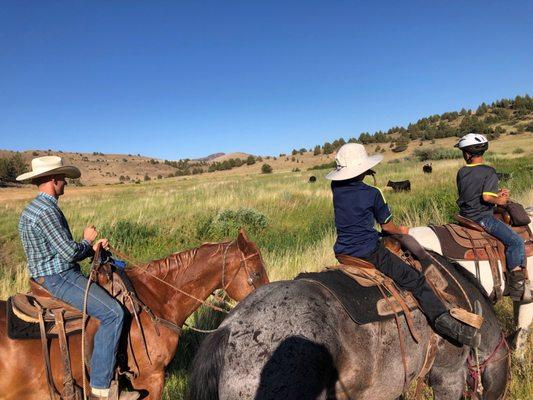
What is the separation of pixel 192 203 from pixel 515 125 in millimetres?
71286

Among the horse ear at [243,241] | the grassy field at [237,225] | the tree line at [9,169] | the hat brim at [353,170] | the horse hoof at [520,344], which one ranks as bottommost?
the horse hoof at [520,344]

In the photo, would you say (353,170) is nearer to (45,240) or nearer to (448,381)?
(448,381)

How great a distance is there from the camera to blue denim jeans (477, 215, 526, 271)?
4.44 metres

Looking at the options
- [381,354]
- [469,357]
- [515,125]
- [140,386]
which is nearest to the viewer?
[381,354]

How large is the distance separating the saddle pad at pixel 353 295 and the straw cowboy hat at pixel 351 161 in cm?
88

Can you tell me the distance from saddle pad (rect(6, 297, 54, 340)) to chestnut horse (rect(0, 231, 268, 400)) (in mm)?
87

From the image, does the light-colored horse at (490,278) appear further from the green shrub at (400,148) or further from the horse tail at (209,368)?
the green shrub at (400,148)

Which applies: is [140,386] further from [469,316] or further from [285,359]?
[469,316]

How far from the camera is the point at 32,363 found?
131 inches

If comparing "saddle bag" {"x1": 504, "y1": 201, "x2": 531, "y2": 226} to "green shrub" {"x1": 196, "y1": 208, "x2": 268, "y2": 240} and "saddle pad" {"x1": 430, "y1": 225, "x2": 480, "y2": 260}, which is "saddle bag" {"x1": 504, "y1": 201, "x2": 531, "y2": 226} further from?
"green shrub" {"x1": 196, "y1": 208, "x2": 268, "y2": 240}

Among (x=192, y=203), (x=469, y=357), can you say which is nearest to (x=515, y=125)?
(x=192, y=203)

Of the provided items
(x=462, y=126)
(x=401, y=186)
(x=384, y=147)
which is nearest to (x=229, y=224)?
(x=401, y=186)

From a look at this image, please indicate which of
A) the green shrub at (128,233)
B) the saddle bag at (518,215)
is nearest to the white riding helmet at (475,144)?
the saddle bag at (518,215)

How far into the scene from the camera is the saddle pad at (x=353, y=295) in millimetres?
2656
